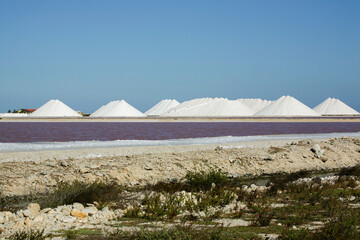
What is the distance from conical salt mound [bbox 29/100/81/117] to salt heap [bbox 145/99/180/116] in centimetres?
3014

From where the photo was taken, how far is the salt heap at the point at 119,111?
258 ft

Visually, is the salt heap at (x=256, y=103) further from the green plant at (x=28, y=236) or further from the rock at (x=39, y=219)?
the green plant at (x=28, y=236)

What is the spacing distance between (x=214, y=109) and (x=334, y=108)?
31.1m

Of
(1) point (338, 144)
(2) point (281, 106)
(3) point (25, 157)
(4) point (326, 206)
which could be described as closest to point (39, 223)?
(4) point (326, 206)

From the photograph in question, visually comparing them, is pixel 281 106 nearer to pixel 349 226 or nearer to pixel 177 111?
pixel 177 111

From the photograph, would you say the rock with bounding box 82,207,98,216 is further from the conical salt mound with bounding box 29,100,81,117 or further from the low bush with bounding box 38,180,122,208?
the conical salt mound with bounding box 29,100,81,117

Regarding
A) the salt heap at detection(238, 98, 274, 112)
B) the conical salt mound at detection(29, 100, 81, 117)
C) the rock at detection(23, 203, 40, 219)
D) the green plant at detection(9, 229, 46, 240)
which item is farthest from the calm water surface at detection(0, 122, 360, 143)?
the salt heap at detection(238, 98, 274, 112)

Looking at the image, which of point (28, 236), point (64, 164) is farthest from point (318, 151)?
point (28, 236)

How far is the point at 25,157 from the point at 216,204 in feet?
24.5

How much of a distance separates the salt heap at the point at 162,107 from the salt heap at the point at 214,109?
15080mm

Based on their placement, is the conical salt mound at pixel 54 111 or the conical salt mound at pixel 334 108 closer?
the conical salt mound at pixel 54 111

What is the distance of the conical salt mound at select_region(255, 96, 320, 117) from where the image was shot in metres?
80.3

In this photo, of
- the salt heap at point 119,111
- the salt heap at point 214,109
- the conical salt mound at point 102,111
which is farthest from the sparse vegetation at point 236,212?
the conical salt mound at point 102,111

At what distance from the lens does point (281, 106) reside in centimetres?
8256
